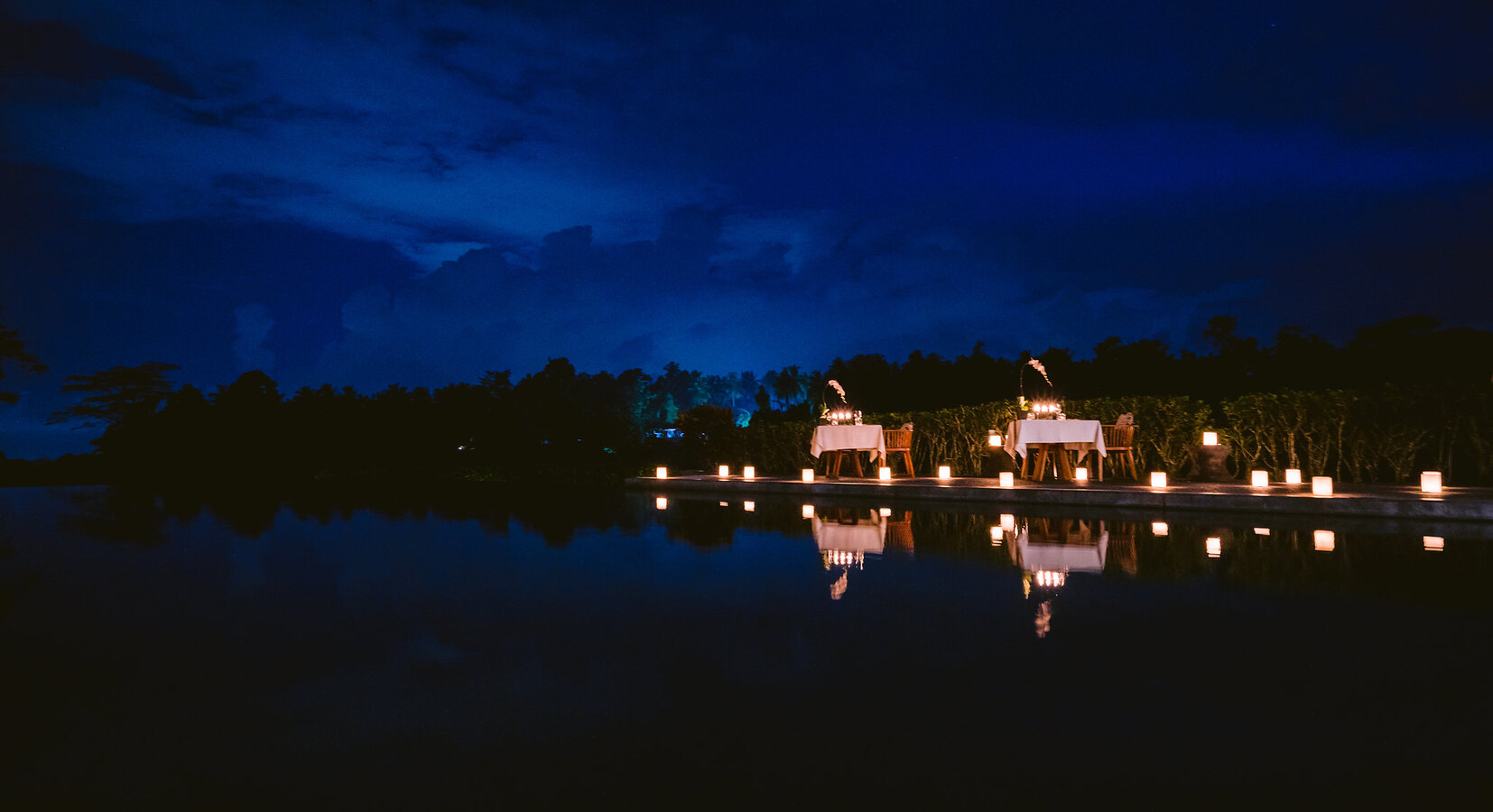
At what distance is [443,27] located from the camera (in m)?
21.9

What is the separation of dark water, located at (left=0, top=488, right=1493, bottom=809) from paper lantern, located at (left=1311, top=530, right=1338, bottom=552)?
5 centimetres

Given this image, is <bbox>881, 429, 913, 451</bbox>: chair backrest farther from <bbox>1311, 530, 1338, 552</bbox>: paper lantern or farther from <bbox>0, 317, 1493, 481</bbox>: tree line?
<bbox>1311, 530, 1338, 552</bbox>: paper lantern

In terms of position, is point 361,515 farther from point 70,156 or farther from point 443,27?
point 70,156

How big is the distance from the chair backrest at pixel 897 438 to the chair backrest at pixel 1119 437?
2898 millimetres

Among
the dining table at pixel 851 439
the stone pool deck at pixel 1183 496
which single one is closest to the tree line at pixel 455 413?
the dining table at pixel 851 439

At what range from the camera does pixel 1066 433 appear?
1014cm

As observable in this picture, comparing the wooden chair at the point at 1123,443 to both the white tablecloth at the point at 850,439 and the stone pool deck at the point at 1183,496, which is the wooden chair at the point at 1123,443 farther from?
the white tablecloth at the point at 850,439

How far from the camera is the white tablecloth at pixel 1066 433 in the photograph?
10.1 m

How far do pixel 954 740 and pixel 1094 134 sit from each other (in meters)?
34.5

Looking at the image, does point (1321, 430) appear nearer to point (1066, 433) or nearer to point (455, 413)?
point (1066, 433)

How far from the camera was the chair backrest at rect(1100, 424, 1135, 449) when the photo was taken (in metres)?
10.3

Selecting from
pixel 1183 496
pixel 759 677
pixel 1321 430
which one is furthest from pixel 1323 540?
pixel 759 677

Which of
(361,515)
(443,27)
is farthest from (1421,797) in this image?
(443,27)

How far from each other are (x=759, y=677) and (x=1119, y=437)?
932 cm
